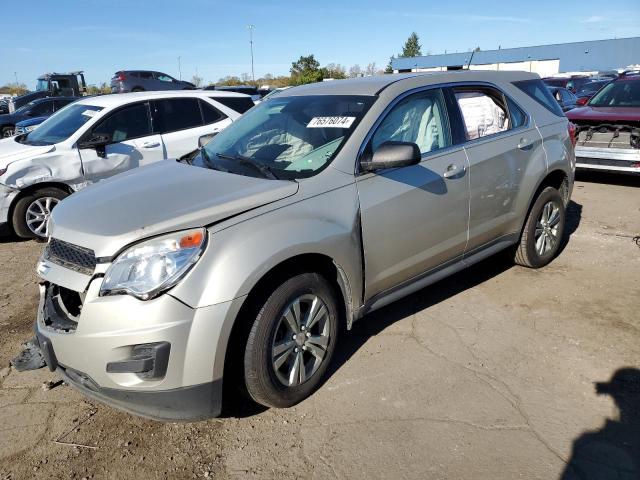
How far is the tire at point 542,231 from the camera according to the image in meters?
4.58

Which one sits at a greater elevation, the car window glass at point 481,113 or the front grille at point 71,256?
the car window glass at point 481,113

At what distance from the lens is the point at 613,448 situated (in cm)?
254

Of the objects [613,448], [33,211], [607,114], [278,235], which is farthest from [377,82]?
[607,114]

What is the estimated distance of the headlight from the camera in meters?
2.36

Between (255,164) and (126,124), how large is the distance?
13.8 ft

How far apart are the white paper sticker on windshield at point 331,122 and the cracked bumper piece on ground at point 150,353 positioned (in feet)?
4.87

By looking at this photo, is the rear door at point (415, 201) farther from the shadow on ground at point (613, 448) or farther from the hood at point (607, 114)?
the hood at point (607, 114)

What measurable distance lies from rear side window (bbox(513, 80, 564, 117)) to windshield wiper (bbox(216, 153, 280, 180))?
2.67 meters

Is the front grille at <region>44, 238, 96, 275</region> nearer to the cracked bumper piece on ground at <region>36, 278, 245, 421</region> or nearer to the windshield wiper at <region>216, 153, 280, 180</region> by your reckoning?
the cracked bumper piece on ground at <region>36, 278, 245, 421</region>

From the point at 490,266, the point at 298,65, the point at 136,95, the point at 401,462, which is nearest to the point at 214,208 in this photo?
the point at 401,462

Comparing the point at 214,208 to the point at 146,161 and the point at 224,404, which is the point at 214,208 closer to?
the point at 224,404

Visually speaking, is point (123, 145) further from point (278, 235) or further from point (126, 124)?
point (278, 235)

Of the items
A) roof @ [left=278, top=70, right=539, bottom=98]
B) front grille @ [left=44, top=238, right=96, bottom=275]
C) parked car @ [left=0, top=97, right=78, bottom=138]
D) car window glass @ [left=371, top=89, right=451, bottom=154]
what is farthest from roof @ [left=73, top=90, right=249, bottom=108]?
parked car @ [left=0, top=97, right=78, bottom=138]

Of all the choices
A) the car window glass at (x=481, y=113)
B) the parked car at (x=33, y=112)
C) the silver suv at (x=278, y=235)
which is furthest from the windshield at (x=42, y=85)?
Answer: the car window glass at (x=481, y=113)
